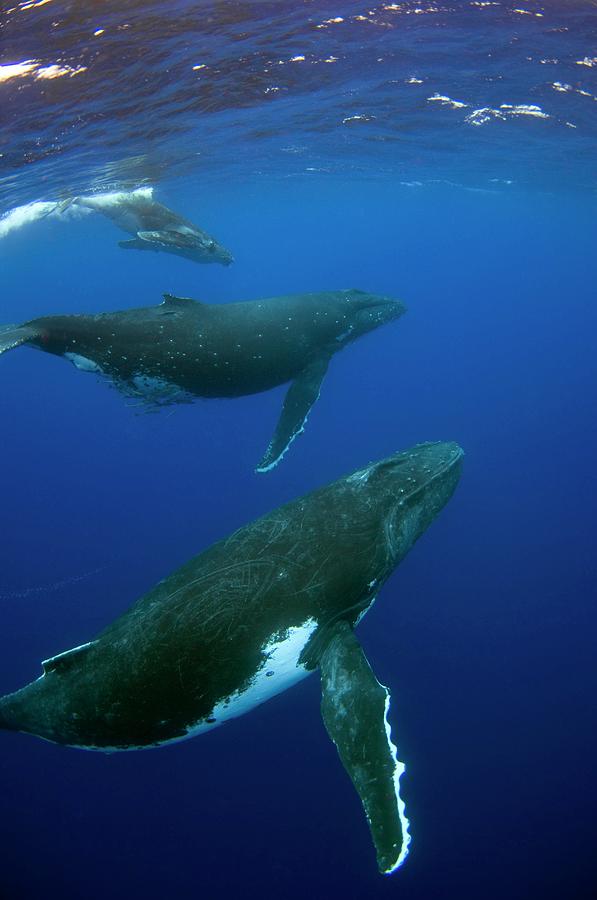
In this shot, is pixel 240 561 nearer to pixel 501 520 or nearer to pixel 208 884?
pixel 208 884

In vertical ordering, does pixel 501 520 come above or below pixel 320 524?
below

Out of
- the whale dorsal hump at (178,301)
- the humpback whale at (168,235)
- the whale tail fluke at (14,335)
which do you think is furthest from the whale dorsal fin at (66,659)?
the humpback whale at (168,235)

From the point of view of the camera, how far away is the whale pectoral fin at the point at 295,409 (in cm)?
1014

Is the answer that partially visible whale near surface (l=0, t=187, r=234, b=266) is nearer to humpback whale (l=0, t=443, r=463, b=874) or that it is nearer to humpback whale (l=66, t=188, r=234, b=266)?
humpback whale (l=66, t=188, r=234, b=266)

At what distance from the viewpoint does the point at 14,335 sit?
8125 millimetres

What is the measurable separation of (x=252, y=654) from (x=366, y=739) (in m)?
1.45

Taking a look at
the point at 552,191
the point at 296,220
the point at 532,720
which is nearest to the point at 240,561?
the point at 532,720

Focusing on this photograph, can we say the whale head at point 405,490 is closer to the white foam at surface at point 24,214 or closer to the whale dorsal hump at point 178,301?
the whale dorsal hump at point 178,301

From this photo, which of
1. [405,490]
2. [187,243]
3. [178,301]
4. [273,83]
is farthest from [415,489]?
[273,83]

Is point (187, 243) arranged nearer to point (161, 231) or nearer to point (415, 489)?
point (161, 231)

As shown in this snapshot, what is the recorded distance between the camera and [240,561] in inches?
233

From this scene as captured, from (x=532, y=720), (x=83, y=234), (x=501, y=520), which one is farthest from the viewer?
(x=83, y=234)

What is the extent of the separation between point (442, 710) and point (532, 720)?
2.27 meters

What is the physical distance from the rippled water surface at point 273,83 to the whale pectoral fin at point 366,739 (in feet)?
43.3
